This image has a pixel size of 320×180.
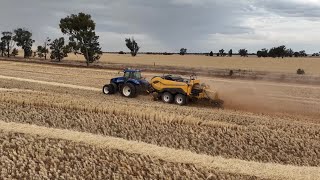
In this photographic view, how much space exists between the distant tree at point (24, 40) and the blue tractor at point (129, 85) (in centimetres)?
7938

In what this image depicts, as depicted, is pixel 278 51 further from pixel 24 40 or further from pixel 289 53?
pixel 24 40

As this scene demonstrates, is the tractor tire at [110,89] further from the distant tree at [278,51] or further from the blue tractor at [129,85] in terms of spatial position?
the distant tree at [278,51]

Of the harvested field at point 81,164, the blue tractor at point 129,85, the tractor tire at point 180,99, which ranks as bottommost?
the harvested field at point 81,164

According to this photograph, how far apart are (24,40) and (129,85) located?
83.6 meters

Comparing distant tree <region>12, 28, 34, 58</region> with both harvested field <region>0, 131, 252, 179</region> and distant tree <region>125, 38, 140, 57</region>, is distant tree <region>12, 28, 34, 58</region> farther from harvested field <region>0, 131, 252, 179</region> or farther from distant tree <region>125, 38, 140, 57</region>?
harvested field <region>0, 131, 252, 179</region>

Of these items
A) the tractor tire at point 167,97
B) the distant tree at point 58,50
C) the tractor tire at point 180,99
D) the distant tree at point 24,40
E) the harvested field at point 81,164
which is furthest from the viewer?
the distant tree at point 24,40

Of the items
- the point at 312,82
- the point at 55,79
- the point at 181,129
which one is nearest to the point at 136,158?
the point at 181,129

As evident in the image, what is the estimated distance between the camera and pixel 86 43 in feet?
217

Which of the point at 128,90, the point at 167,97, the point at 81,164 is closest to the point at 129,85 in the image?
the point at 128,90

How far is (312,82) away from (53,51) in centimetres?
5661

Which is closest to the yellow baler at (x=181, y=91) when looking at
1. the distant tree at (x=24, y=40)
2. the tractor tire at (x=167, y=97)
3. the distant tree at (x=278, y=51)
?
the tractor tire at (x=167, y=97)

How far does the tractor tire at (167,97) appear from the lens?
24.4 metres

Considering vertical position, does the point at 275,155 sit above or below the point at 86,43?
below

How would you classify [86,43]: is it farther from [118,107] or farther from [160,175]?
[160,175]
